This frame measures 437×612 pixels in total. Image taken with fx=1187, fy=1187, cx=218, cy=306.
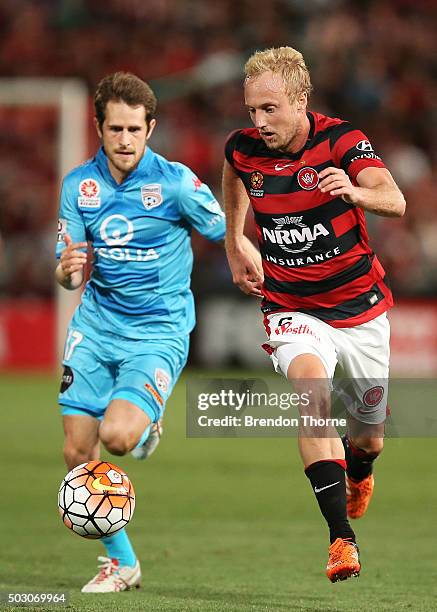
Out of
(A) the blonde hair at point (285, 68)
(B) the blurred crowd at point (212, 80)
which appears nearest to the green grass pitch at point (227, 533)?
(A) the blonde hair at point (285, 68)

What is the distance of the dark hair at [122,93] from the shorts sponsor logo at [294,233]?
1.09m

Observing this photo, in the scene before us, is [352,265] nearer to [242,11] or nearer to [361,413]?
[361,413]

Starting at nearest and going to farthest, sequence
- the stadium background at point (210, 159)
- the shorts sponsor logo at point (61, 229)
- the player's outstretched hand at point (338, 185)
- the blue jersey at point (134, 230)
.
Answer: the player's outstretched hand at point (338, 185) < the shorts sponsor logo at point (61, 229) < the blue jersey at point (134, 230) < the stadium background at point (210, 159)

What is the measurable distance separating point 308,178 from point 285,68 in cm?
52

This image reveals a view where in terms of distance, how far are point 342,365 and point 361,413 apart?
0.46 m

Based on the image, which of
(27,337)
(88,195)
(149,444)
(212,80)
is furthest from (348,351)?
(212,80)

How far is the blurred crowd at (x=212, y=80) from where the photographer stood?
1773 cm

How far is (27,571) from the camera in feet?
21.0

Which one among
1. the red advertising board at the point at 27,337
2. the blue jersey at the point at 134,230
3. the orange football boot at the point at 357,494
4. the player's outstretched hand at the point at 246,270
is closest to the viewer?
the player's outstretched hand at the point at 246,270

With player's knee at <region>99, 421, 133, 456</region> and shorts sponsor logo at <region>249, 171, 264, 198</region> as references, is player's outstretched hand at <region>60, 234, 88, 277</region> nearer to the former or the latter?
player's knee at <region>99, 421, 133, 456</region>

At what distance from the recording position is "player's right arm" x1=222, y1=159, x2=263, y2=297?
6.09m

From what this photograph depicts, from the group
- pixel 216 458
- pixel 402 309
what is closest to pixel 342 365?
pixel 216 458

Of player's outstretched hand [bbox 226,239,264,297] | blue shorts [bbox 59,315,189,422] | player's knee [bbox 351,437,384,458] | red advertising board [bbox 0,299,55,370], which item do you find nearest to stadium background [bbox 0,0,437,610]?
red advertising board [bbox 0,299,55,370]

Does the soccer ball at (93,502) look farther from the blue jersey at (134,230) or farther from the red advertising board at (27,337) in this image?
the red advertising board at (27,337)
